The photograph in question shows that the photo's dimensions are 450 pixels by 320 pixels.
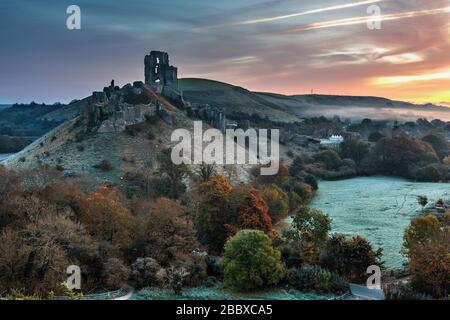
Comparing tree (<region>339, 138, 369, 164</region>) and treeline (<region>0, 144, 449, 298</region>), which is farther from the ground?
tree (<region>339, 138, 369, 164</region>)

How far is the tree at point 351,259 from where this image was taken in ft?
119

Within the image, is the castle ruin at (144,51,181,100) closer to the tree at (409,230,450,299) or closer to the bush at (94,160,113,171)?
the bush at (94,160,113,171)

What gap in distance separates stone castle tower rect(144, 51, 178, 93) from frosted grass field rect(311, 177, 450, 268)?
1820 inches

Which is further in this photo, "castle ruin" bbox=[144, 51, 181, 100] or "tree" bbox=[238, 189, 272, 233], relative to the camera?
"castle ruin" bbox=[144, 51, 181, 100]

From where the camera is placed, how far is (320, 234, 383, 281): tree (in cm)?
3622

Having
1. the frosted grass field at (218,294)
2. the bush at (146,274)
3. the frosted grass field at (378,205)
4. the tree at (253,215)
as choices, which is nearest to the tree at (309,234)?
the tree at (253,215)

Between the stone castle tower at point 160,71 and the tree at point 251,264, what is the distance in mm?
82514

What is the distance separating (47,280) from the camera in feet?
97.5

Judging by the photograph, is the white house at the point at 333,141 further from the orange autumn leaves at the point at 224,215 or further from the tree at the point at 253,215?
the orange autumn leaves at the point at 224,215

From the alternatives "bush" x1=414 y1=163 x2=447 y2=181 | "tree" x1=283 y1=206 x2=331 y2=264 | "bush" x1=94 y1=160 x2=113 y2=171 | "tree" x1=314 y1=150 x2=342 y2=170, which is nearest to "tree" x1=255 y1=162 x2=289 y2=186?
"bush" x1=94 y1=160 x2=113 y2=171

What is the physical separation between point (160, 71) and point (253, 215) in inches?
2988

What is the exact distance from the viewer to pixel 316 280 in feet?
109
